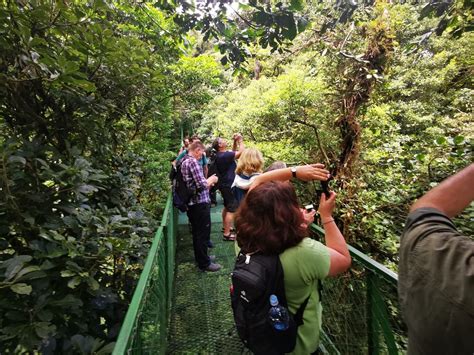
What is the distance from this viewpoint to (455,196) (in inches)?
36.3

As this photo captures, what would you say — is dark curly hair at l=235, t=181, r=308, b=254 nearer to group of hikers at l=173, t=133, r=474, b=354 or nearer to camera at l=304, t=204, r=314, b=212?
group of hikers at l=173, t=133, r=474, b=354

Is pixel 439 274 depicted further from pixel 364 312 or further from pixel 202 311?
pixel 202 311

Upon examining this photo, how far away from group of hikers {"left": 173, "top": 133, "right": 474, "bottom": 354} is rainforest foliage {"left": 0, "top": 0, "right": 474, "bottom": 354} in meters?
0.95

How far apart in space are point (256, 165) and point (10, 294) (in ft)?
8.57

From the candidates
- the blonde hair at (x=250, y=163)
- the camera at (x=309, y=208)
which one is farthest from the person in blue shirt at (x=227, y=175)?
the camera at (x=309, y=208)

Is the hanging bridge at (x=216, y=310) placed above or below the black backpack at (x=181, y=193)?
below

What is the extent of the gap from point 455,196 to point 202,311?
116 inches

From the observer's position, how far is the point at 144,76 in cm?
304

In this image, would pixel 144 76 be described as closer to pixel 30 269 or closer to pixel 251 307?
pixel 30 269

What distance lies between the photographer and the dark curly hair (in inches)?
58.6

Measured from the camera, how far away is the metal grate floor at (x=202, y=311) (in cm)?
281

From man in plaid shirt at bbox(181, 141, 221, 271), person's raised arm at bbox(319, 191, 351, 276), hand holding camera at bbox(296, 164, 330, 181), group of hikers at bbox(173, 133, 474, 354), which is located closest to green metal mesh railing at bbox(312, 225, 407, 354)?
person's raised arm at bbox(319, 191, 351, 276)

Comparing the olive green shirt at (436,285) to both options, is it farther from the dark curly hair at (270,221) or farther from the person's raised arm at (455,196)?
the dark curly hair at (270,221)

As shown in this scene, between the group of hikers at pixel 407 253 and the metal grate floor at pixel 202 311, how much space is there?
1.51 metres
